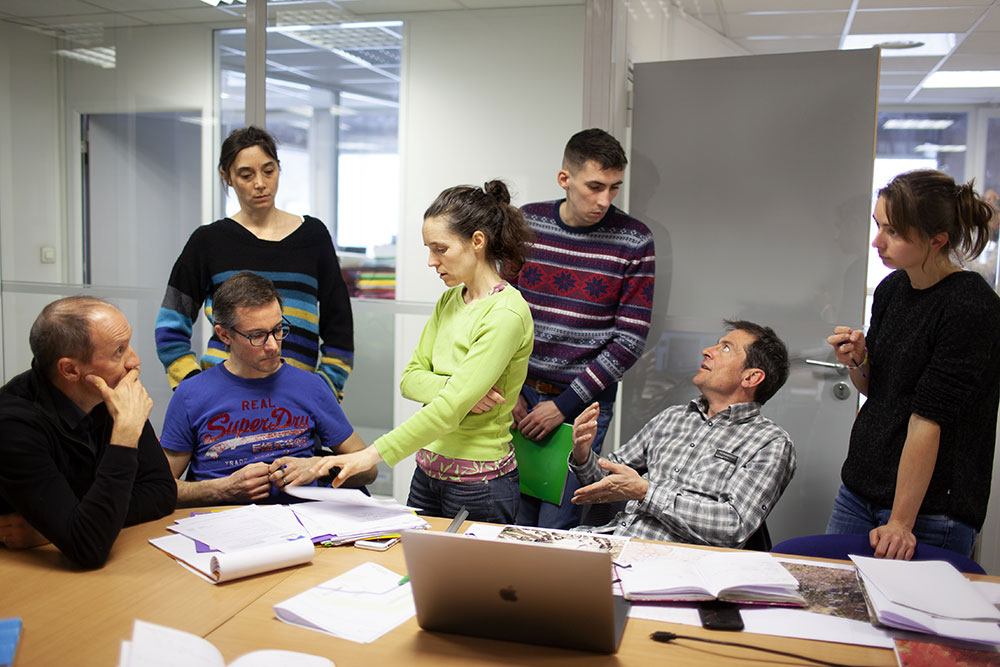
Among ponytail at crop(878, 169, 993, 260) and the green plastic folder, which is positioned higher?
ponytail at crop(878, 169, 993, 260)

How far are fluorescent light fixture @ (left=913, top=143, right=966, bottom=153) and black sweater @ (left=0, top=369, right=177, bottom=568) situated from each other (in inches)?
191

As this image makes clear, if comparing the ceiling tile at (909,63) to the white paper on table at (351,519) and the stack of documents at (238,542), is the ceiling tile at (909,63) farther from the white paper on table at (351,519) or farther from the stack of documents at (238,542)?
the stack of documents at (238,542)

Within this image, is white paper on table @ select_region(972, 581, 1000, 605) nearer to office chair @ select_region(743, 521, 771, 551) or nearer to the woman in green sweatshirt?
office chair @ select_region(743, 521, 771, 551)

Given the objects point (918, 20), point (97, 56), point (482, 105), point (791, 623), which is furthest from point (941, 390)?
point (97, 56)

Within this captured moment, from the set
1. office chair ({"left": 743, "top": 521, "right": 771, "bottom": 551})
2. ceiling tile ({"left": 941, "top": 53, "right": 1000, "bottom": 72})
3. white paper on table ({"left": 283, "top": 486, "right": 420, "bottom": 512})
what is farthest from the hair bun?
ceiling tile ({"left": 941, "top": 53, "right": 1000, "bottom": 72})

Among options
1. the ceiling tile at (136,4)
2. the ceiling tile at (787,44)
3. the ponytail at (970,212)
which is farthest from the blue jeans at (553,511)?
the ceiling tile at (787,44)

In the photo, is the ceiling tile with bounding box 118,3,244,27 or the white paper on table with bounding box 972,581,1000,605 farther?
the ceiling tile with bounding box 118,3,244,27

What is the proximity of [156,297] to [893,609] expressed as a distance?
11.3ft

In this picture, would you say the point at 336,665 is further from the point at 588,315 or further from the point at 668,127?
the point at 668,127

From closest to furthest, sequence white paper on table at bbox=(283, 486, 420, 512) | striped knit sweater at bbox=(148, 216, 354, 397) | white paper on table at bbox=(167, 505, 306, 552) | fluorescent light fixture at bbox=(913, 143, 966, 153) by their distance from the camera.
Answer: white paper on table at bbox=(167, 505, 306, 552)
white paper on table at bbox=(283, 486, 420, 512)
striped knit sweater at bbox=(148, 216, 354, 397)
fluorescent light fixture at bbox=(913, 143, 966, 153)

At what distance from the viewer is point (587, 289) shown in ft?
8.76

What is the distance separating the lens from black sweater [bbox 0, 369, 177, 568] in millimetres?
1633

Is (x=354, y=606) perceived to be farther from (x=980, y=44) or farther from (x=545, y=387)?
(x=980, y=44)

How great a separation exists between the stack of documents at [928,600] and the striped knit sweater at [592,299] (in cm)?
116
